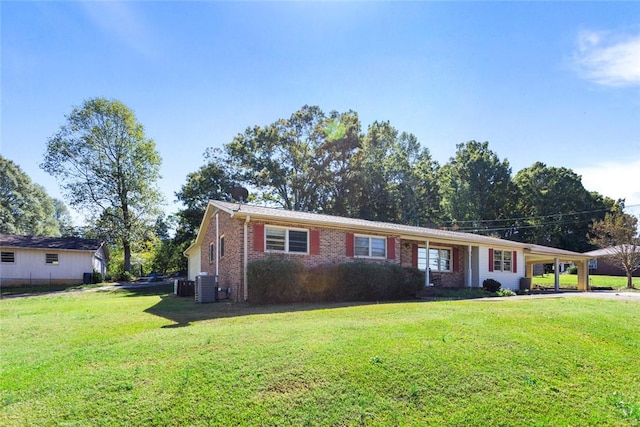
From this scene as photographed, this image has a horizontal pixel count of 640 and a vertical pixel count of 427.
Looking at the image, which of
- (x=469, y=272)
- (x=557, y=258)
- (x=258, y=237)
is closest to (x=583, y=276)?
(x=557, y=258)

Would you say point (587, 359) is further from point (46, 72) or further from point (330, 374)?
point (46, 72)

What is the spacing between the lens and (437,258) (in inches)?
789

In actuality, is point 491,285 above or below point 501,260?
below

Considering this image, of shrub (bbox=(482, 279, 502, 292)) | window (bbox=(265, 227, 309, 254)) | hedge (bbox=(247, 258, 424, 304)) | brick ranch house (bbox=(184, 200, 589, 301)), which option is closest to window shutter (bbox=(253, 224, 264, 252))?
brick ranch house (bbox=(184, 200, 589, 301))

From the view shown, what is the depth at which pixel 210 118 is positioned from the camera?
55.7ft

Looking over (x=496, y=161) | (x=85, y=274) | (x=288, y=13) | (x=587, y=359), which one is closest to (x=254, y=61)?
(x=288, y=13)

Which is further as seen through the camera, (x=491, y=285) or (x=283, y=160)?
(x=283, y=160)

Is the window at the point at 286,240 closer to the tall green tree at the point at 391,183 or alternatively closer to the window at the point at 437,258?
the window at the point at 437,258

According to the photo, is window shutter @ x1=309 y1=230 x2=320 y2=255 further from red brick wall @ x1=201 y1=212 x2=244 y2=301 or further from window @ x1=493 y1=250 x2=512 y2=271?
window @ x1=493 y1=250 x2=512 y2=271

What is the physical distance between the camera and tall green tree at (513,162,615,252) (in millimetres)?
47031

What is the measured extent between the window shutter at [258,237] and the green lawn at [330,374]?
5630mm

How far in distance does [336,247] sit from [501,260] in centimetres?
1109

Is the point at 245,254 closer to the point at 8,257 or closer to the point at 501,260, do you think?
the point at 501,260

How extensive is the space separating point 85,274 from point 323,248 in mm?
22828
